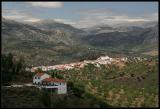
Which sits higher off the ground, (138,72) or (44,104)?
(44,104)

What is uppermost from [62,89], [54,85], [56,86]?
[54,85]

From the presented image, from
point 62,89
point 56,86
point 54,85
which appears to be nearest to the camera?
point 62,89

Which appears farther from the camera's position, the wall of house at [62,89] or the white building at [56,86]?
the white building at [56,86]

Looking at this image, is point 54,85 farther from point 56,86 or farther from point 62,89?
point 62,89

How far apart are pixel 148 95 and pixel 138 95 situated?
3.37 meters

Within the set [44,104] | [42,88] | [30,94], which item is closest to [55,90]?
[42,88]

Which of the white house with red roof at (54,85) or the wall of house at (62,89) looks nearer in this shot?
the wall of house at (62,89)

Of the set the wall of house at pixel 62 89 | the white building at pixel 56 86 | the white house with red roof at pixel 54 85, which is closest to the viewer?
the wall of house at pixel 62 89

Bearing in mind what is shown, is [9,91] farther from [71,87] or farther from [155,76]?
[155,76]

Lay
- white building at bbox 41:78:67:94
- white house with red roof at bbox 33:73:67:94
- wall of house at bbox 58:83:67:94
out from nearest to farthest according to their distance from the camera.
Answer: wall of house at bbox 58:83:67:94
white building at bbox 41:78:67:94
white house with red roof at bbox 33:73:67:94

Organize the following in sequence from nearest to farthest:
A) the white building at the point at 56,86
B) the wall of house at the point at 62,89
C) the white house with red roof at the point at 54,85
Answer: the wall of house at the point at 62,89, the white building at the point at 56,86, the white house with red roof at the point at 54,85

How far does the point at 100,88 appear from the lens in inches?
5527

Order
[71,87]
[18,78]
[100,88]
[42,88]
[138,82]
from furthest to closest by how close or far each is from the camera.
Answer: [138,82], [100,88], [18,78], [71,87], [42,88]

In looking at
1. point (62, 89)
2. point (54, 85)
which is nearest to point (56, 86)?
point (54, 85)
